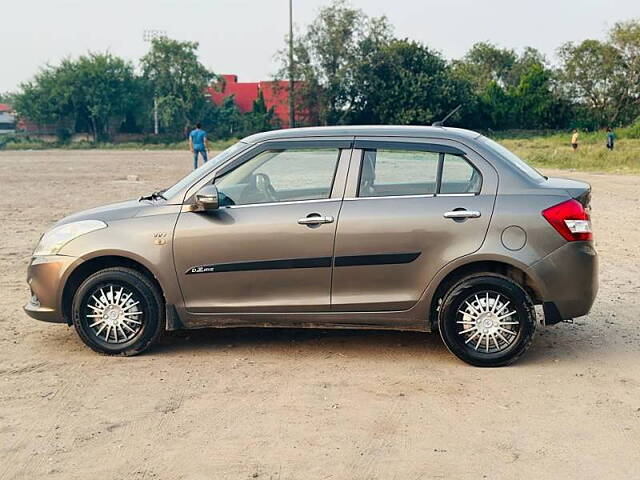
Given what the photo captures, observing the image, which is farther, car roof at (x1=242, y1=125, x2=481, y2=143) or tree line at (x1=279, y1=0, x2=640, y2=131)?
tree line at (x1=279, y1=0, x2=640, y2=131)

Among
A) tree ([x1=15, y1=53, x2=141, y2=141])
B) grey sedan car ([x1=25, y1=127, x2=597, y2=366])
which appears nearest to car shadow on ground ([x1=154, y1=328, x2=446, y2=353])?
grey sedan car ([x1=25, y1=127, x2=597, y2=366])

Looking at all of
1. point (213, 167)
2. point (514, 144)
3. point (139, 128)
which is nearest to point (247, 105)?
point (139, 128)

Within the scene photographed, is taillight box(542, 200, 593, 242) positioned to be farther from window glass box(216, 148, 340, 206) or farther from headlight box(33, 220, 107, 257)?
headlight box(33, 220, 107, 257)

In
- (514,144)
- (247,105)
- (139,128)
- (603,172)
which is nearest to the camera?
(603,172)

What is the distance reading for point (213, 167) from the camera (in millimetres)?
6539

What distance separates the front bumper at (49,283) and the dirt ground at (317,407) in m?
0.35

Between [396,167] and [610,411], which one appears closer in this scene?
[610,411]

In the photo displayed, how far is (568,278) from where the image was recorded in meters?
6.13

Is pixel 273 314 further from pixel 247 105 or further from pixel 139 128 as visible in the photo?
pixel 247 105

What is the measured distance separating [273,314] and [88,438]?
189cm

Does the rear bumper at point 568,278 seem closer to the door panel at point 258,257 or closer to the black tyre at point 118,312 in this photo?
the door panel at point 258,257

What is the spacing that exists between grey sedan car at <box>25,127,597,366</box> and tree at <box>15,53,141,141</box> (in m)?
71.1

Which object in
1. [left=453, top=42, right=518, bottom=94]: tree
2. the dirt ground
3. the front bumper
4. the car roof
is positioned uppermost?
[left=453, top=42, right=518, bottom=94]: tree

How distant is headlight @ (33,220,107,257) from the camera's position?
648 centimetres
